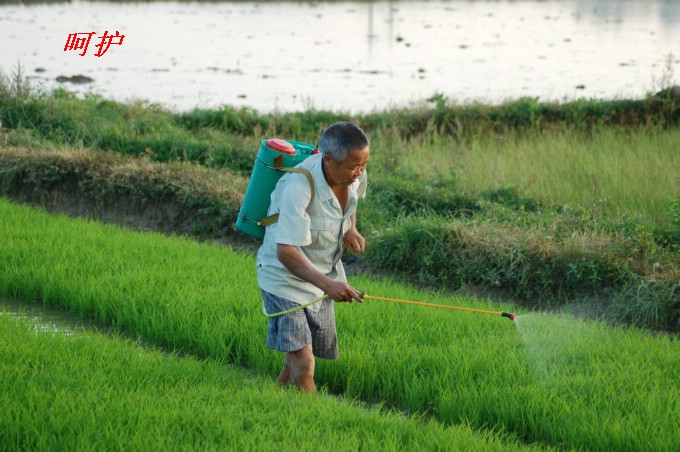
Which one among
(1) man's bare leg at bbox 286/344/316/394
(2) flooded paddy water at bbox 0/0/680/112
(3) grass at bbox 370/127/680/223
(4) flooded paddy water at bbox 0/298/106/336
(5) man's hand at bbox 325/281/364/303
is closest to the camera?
(5) man's hand at bbox 325/281/364/303

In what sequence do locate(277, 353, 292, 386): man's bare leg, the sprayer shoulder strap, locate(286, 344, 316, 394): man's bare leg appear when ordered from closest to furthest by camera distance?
the sprayer shoulder strap, locate(286, 344, 316, 394): man's bare leg, locate(277, 353, 292, 386): man's bare leg

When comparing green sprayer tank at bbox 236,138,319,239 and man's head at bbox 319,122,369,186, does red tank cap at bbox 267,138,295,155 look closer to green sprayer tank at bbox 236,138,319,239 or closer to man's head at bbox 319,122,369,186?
green sprayer tank at bbox 236,138,319,239

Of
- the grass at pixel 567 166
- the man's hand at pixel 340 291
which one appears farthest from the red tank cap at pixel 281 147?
the grass at pixel 567 166

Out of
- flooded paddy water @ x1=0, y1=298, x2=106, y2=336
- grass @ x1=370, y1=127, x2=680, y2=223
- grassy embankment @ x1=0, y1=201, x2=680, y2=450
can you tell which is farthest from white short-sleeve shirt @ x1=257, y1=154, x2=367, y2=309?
grass @ x1=370, y1=127, x2=680, y2=223

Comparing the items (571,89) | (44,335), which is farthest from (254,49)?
(44,335)

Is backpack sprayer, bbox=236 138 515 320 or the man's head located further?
backpack sprayer, bbox=236 138 515 320

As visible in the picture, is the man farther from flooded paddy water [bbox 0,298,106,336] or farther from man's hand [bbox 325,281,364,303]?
flooded paddy water [bbox 0,298,106,336]

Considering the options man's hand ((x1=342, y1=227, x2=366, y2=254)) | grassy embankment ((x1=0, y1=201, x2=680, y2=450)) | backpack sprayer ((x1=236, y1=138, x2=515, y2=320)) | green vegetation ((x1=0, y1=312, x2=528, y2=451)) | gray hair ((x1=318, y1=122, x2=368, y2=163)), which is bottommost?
grassy embankment ((x1=0, y1=201, x2=680, y2=450))

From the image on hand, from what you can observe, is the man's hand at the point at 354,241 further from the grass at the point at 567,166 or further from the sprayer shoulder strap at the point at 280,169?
the grass at the point at 567,166

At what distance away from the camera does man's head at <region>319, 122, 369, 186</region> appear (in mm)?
3539

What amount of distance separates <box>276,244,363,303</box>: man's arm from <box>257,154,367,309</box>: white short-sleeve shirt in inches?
1.7

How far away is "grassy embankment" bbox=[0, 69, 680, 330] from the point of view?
5.78 metres

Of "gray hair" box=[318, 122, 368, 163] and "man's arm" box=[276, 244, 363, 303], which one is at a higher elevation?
"gray hair" box=[318, 122, 368, 163]

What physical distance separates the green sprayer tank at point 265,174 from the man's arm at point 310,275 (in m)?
0.27
